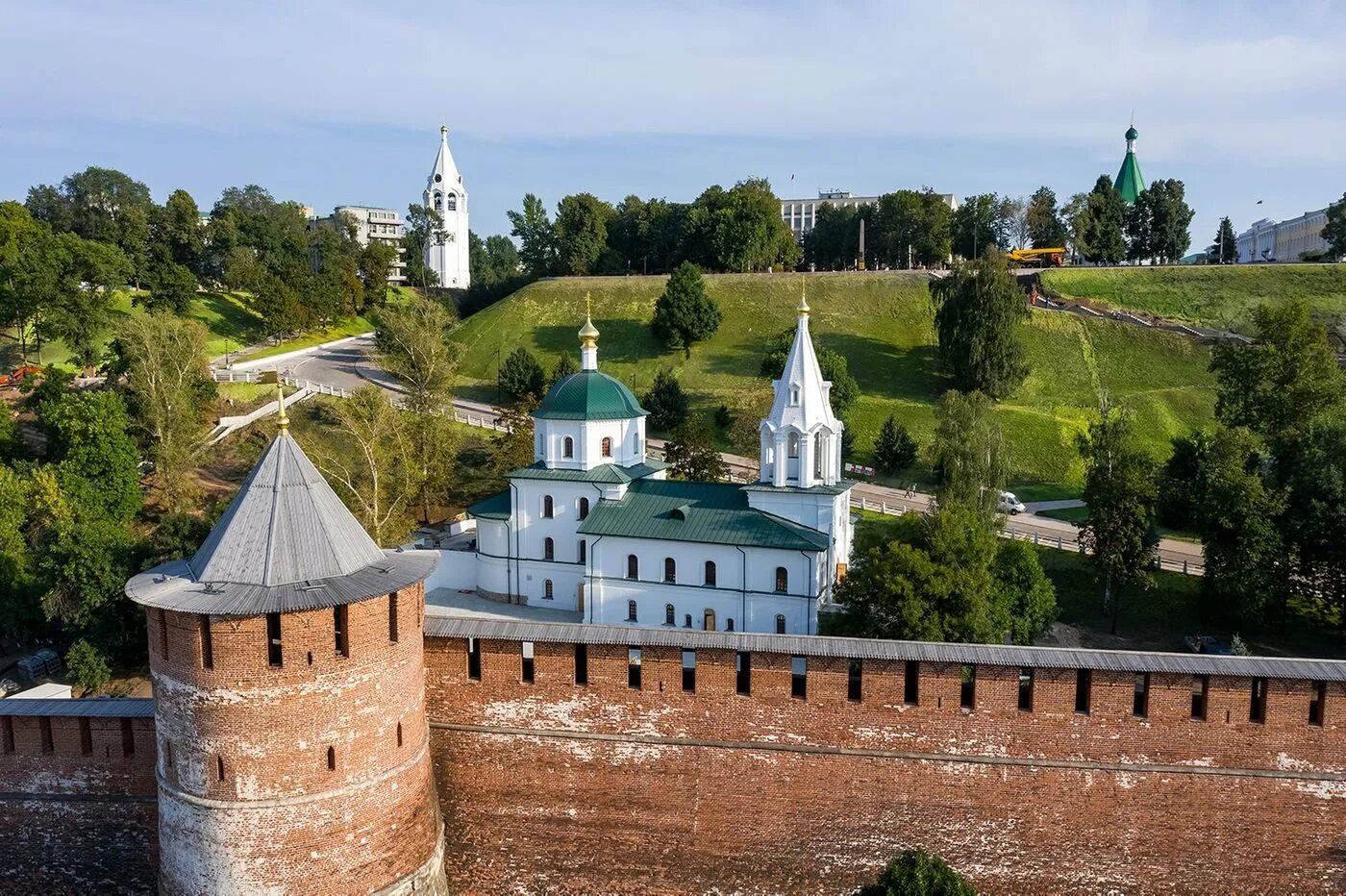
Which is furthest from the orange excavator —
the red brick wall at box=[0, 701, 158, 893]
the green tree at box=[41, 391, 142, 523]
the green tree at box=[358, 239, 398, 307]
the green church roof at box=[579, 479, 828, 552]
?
the red brick wall at box=[0, 701, 158, 893]

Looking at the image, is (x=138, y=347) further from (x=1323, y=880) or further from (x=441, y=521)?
(x=1323, y=880)

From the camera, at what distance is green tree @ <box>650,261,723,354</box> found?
62.4 meters

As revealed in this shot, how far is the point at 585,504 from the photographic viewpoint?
3359 cm

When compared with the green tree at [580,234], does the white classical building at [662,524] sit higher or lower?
lower

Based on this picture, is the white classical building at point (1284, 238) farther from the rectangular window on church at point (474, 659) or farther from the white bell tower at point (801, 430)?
the rectangular window on church at point (474, 659)

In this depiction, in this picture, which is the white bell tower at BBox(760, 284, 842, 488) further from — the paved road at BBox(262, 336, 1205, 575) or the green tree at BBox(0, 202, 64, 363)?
the green tree at BBox(0, 202, 64, 363)

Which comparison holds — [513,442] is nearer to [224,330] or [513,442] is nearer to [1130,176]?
[224,330]

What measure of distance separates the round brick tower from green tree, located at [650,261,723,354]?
4926 centimetres

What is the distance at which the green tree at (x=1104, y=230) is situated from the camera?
2945 inches

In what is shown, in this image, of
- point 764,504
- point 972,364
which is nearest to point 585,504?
point 764,504

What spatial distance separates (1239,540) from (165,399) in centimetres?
4175

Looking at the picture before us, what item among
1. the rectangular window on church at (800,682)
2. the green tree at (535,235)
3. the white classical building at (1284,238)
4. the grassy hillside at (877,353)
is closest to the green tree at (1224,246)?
the white classical building at (1284,238)

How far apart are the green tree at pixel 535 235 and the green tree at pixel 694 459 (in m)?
46.4

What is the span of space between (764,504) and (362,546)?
18040mm
